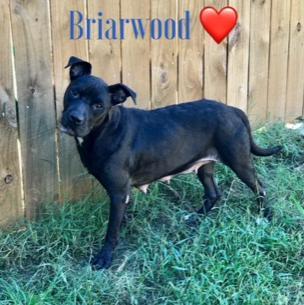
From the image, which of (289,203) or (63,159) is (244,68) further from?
(63,159)

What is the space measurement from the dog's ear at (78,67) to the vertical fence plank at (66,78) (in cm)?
51

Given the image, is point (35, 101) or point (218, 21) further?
point (218, 21)

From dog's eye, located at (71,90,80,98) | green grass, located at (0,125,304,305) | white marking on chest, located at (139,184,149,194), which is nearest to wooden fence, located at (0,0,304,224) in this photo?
green grass, located at (0,125,304,305)

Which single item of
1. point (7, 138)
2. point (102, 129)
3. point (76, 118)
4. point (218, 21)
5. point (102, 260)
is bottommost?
point (102, 260)

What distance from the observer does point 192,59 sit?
4773 millimetres

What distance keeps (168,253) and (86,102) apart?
1.13 m

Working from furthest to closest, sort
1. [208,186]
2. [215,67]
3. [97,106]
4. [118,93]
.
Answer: [215,67] < [208,186] < [118,93] < [97,106]

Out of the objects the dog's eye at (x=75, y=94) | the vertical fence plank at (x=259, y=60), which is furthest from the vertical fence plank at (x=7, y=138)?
the vertical fence plank at (x=259, y=60)

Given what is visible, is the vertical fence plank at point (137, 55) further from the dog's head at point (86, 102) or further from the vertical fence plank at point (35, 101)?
the dog's head at point (86, 102)

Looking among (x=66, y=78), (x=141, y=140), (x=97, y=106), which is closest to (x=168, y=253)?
(x=141, y=140)

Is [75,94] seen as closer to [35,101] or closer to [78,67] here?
[78,67]

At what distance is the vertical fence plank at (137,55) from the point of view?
4.39 m

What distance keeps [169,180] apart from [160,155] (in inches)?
26.6

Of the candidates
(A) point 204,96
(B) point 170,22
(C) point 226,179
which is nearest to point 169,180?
(C) point 226,179
